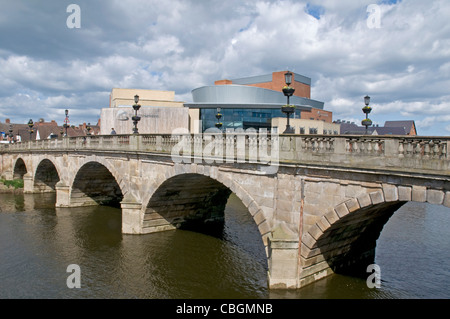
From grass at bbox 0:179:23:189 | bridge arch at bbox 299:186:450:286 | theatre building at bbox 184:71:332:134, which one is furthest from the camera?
theatre building at bbox 184:71:332:134

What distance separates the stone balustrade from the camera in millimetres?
8625

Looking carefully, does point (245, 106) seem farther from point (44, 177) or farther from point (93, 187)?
point (93, 187)

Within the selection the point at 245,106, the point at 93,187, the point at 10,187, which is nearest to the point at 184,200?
the point at 93,187

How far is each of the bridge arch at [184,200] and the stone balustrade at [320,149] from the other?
1201mm

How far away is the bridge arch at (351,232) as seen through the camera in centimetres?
913

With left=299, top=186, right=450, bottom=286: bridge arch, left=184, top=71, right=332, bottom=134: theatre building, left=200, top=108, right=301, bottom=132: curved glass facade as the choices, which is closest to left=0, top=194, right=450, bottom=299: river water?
left=299, top=186, right=450, bottom=286: bridge arch

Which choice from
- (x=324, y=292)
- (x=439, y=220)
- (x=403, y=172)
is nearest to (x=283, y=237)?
(x=324, y=292)

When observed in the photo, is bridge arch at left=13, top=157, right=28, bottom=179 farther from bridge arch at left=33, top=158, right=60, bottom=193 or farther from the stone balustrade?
the stone balustrade

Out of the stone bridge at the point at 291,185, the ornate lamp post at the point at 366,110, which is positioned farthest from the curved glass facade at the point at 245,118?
the ornate lamp post at the point at 366,110

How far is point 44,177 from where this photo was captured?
116ft

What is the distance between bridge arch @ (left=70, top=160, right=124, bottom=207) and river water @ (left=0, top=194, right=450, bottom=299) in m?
3.79

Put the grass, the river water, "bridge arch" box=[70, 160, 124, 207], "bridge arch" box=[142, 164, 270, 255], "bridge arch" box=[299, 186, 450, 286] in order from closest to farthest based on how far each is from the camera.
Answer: "bridge arch" box=[299, 186, 450, 286] < the river water < "bridge arch" box=[142, 164, 270, 255] < "bridge arch" box=[70, 160, 124, 207] < the grass
